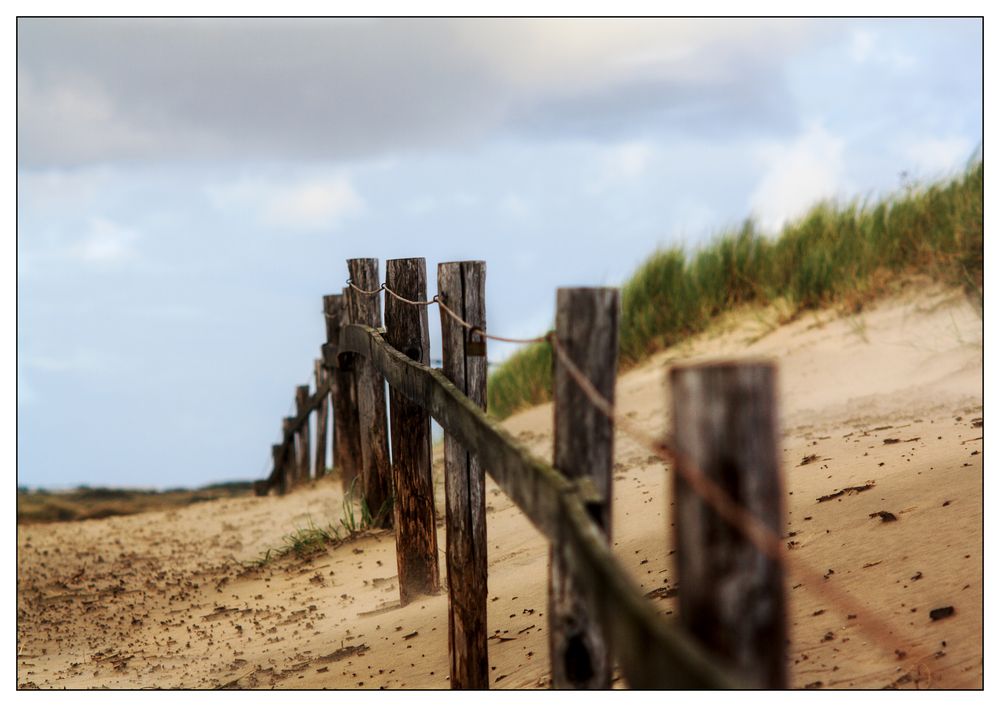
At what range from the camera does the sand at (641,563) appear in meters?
4.41

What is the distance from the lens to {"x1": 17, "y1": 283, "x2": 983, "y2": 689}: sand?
14.5ft

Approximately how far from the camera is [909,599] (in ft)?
14.2

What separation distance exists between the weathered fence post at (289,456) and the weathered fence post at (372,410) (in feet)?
17.9

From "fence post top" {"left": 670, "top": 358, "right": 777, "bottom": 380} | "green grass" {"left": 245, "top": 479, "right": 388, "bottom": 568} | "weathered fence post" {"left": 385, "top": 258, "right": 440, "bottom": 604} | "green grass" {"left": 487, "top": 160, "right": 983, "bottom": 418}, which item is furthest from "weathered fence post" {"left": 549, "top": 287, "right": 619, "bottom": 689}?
"green grass" {"left": 487, "top": 160, "right": 983, "bottom": 418}

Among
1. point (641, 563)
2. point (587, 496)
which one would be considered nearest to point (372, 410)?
point (641, 563)

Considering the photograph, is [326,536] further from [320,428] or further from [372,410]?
[320,428]

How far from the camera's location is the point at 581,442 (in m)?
3.11

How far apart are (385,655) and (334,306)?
207 inches

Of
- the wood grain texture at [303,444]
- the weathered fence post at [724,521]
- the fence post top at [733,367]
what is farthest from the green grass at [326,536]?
the fence post top at [733,367]

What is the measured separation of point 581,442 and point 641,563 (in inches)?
112

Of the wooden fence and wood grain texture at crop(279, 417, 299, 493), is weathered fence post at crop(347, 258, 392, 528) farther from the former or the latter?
wood grain texture at crop(279, 417, 299, 493)

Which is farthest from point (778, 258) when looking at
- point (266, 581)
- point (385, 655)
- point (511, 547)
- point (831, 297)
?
point (385, 655)

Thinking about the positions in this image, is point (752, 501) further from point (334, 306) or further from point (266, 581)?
point (334, 306)

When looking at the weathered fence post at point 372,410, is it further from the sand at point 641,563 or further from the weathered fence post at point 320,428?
the weathered fence post at point 320,428
